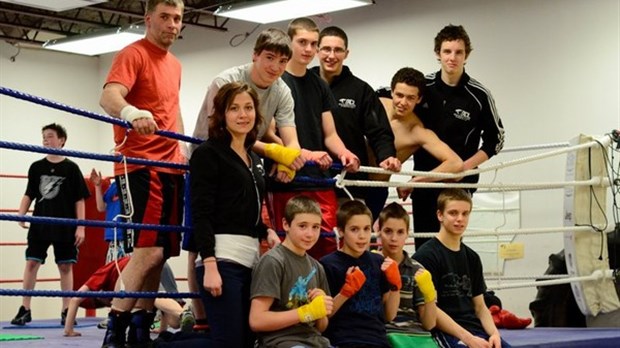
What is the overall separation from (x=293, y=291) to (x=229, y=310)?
264mm

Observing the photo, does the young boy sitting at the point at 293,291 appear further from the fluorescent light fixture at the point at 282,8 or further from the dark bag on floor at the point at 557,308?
the fluorescent light fixture at the point at 282,8

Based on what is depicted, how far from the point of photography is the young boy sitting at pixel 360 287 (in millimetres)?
3941

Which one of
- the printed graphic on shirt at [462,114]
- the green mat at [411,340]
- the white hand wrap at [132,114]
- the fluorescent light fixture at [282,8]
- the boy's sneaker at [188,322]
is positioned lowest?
Answer: the boy's sneaker at [188,322]

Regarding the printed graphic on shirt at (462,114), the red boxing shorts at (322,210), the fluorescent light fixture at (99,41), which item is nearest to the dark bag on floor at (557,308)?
the printed graphic on shirt at (462,114)

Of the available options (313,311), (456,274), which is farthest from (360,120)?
(313,311)

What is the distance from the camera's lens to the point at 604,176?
6.48 meters

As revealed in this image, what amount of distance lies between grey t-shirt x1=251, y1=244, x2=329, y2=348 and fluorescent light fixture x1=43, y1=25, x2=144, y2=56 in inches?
316

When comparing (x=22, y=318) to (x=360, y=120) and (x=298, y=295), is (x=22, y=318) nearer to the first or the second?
(x=360, y=120)

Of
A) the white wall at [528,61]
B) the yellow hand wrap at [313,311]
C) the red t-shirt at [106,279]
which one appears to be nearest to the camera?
the yellow hand wrap at [313,311]

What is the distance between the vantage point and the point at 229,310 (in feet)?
12.3

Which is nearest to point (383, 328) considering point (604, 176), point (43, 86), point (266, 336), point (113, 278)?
point (266, 336)

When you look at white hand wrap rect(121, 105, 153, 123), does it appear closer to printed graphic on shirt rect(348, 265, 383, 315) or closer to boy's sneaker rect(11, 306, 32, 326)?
printed graphic on shirt rect(348, 265, 383, 315)

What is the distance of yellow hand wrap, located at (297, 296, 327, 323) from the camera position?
365cm

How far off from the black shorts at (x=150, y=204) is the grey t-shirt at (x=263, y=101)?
0.25 metres
